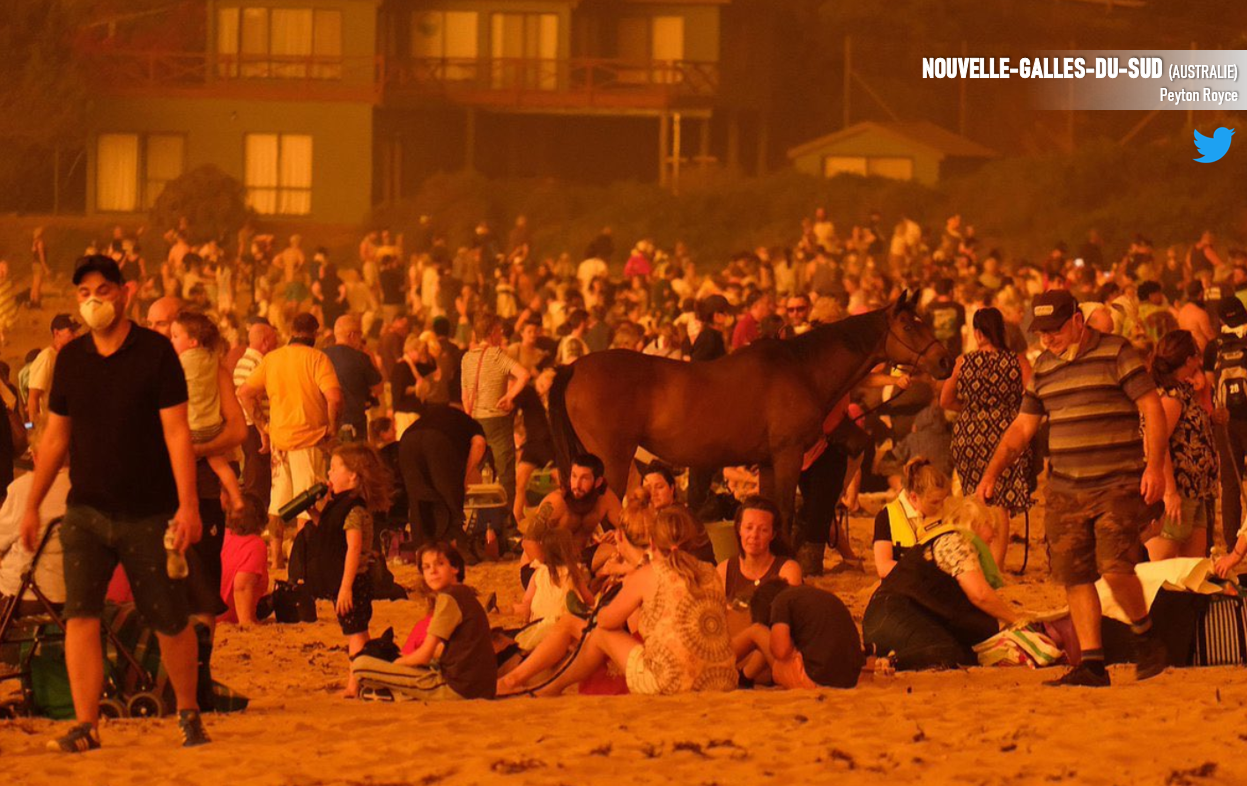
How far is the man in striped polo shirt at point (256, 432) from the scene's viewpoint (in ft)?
45.5

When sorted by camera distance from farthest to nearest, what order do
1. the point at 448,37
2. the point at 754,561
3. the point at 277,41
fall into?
the point at 448,37
the point at 277,41
the point at 754,561

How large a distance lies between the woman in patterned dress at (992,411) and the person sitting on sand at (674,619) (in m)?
3.80

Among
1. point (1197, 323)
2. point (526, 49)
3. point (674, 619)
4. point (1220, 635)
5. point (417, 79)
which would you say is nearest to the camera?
point (674, 619)

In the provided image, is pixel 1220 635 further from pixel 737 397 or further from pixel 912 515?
pixel 737 397

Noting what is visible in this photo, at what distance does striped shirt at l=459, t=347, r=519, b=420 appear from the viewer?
15281 mm

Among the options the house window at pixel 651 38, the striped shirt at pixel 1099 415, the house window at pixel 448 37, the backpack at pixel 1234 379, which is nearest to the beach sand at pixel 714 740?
the striped shirt at pixel 1099 415

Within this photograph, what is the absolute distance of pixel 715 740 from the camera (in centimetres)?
771

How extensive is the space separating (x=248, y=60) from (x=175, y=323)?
131 ft

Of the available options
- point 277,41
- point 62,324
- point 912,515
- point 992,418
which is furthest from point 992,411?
point 277,41

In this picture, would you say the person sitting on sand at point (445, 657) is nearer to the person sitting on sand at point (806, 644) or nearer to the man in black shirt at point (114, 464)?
the person sitting on sand at point (806, 644)

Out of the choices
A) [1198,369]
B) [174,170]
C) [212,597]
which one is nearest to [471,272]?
[174,170]

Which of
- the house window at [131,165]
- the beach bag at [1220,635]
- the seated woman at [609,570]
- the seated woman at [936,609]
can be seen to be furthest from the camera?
the house window at [131,165]

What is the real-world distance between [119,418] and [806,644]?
323 centimetres

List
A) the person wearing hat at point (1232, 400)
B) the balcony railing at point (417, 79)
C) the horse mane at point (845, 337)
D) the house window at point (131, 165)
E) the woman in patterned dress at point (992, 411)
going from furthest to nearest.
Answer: the balcony railing at point (417, 79) → the house window at point (131, 165) → the person wearing hat at point (1232, 400) → the horse mane at point (845, 337) → the woman in patterned dress at point (992, 411)
